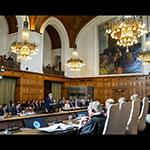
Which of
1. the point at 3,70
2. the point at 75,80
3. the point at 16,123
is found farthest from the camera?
the point at 75,80

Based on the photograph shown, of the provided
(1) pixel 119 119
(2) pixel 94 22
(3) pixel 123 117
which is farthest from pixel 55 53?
(1) pixel 119 119

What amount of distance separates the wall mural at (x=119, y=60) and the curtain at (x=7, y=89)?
26.3ft

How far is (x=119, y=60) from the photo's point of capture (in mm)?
19422

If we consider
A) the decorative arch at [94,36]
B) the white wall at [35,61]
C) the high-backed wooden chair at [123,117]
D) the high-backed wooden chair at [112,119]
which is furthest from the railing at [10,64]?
the high-backed wooden chair at [112,119]

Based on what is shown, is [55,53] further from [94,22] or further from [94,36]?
[94,22]

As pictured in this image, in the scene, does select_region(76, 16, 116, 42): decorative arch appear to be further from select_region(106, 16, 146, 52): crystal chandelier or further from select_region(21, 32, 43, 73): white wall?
select_region(106, 16, 146, 52): crystal chandelier

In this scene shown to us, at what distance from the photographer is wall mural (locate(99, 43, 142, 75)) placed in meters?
18.8

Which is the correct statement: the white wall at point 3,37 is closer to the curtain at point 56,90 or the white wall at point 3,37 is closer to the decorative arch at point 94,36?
the curtain at point 56,90

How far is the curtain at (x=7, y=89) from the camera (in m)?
14.5
